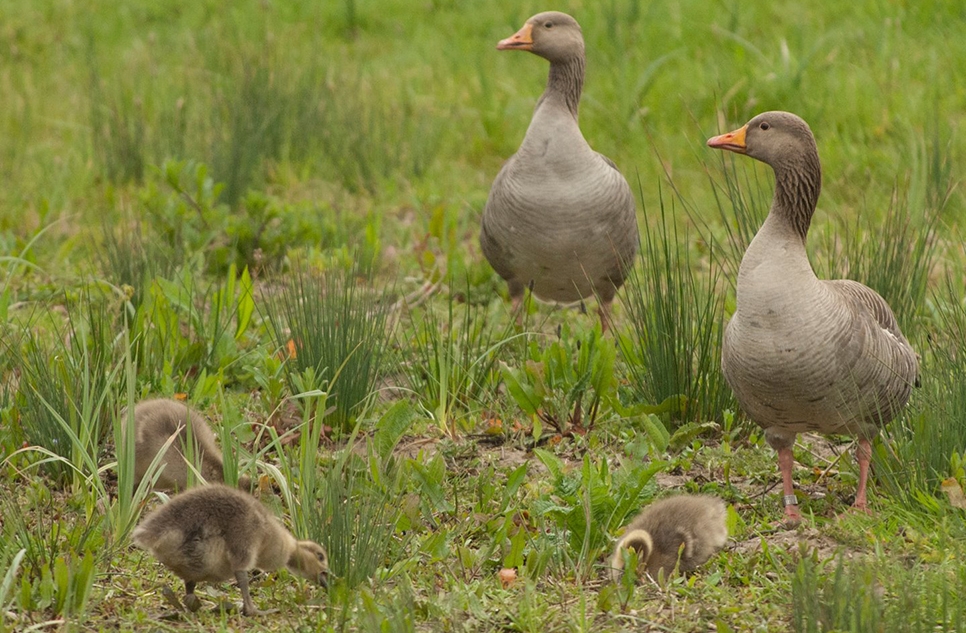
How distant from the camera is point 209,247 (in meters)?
7.92

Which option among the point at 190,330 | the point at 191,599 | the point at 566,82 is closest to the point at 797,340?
the point at 191,599

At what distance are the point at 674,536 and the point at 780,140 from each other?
1.63 m

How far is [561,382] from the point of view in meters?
5.63

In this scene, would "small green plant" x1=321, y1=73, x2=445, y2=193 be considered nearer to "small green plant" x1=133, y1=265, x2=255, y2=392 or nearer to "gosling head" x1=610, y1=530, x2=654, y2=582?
"small green plant" x1=133, y1=265, x2=255, y2=392

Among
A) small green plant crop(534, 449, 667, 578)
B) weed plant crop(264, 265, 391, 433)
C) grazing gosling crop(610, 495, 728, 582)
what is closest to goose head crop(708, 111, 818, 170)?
small green plant crop(534, 449, 667, 578)

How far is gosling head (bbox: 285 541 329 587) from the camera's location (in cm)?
399

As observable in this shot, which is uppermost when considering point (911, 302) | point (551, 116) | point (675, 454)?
point (551, 116)

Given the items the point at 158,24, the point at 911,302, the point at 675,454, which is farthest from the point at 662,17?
the point at 675,454

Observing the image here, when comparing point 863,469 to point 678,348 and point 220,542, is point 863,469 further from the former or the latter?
point 220,542

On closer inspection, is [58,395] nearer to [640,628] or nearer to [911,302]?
[640,628]

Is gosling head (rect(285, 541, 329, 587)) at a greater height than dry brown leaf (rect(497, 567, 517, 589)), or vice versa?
gosling head (rect(285, 541, 329, 587))

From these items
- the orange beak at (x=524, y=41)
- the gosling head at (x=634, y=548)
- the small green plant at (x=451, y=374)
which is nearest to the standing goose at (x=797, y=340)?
the gosling head at (x=634, y=548)

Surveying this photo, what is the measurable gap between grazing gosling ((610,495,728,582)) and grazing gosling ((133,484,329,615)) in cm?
104

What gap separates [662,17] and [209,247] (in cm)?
574
